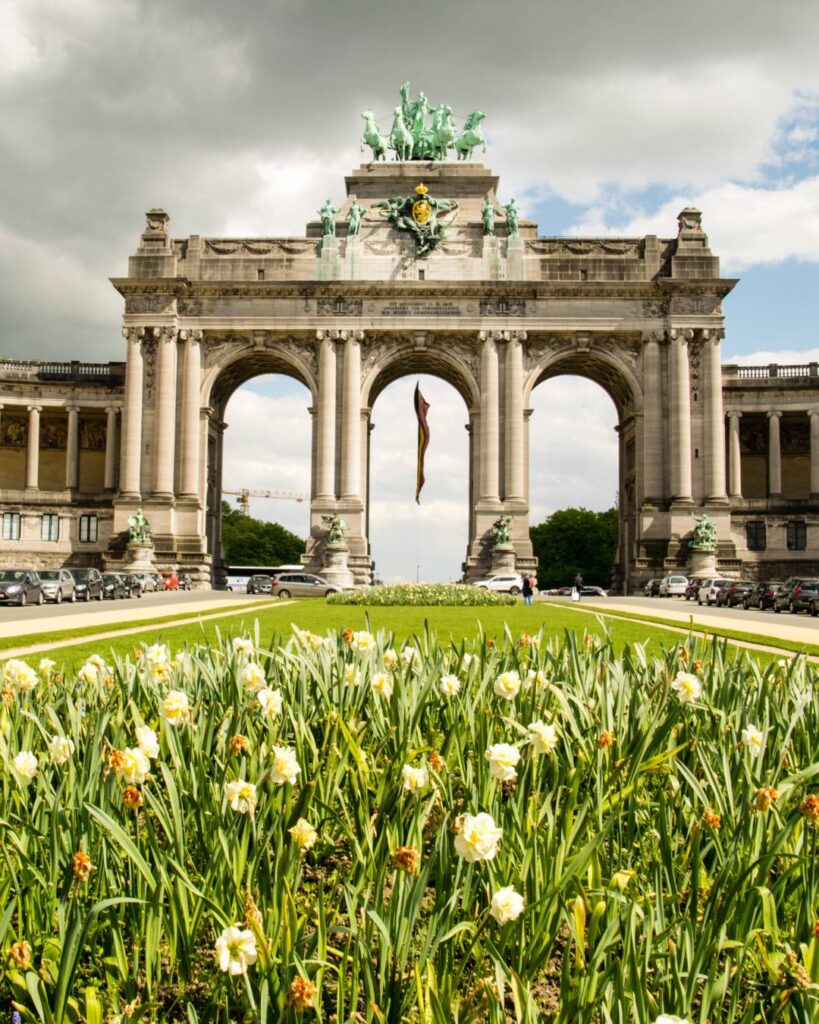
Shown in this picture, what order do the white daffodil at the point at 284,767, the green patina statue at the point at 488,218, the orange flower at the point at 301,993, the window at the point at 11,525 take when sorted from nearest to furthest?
the orange flower at the point at 301,993
the white daffodil at the point at 284,767
the green patina statue at the point at 488,218
the window at the point at 11,525

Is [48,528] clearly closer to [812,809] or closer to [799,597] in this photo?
[799,597]

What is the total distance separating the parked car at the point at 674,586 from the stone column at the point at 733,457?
17942 millimetres

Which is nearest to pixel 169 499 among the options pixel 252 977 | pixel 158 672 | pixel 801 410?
pixel 801 410

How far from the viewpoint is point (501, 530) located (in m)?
60.7

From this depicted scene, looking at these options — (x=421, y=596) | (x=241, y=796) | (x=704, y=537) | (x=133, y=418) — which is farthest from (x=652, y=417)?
(x=241, y=796)

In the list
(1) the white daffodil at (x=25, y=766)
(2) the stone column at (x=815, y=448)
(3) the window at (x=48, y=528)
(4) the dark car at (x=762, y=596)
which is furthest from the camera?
(3) the window at (x=48, y=528)

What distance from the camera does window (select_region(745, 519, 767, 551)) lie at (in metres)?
72.9

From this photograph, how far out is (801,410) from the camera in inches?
2916

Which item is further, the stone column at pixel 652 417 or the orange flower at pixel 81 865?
the stone column at pixel 652 417

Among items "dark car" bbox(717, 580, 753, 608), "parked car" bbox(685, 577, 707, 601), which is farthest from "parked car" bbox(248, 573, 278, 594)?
"dark car" bbox(717, 580, 753, 608)

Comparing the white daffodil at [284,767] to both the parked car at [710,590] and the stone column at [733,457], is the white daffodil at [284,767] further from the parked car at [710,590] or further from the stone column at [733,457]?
the stone column at [733,457]

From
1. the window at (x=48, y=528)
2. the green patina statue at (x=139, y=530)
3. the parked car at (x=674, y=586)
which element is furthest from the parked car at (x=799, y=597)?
the window at (x=48, y=528)

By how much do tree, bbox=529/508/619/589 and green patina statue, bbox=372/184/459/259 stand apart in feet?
214

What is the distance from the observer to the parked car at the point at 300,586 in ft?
175
